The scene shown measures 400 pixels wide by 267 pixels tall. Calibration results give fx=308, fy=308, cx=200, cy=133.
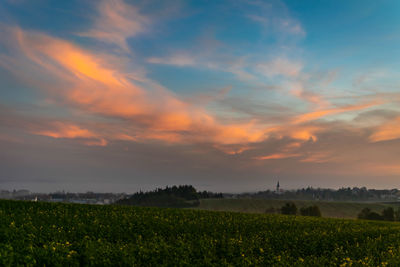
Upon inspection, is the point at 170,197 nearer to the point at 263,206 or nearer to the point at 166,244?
the point at 263,206

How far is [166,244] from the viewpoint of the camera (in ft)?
58.3

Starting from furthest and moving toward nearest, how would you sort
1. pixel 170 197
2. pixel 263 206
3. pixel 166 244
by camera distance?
1. pixel 170 197
2. pixel 263 206
3. pixel 166 244

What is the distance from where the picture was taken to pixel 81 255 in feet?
45.3

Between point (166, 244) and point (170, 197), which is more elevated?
point (166, 244)

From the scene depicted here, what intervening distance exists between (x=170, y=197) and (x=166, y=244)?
16306cm

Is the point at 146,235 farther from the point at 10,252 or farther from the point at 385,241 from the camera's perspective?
the point at 385,241

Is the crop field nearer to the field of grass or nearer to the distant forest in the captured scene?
the field of grass

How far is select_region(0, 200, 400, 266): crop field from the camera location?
45.1 feet

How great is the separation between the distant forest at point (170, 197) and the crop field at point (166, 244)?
458 feet

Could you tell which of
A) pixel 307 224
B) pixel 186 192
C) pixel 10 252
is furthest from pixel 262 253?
pixel 186 192

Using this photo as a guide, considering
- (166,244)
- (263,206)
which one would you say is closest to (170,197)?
(263,206)

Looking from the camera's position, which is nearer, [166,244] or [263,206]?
[166,244]

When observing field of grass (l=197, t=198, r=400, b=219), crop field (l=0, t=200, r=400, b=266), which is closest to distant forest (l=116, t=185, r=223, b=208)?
field of grass (l=197, t=198, r=400, b=219)

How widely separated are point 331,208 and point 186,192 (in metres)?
81.1
